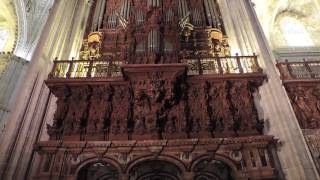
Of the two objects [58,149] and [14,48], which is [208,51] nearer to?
[58,149]

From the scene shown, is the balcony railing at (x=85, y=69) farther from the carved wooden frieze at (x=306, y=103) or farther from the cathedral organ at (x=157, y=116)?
the carved wooden frieze at (x=306, y=103)

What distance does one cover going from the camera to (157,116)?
661 centimetres

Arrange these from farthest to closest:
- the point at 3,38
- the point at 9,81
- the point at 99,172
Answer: the point at 3,38, the point at 9,81, the point at 99,172

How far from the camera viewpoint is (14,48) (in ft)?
45.3

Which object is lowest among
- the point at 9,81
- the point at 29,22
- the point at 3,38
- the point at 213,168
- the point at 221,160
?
the point at 221,160

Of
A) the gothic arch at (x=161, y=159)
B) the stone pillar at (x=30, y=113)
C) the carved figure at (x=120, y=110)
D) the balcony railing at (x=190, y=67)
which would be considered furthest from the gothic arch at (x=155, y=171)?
the balcony railing at (x=190, y=67)

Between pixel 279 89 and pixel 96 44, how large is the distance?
18.2 feet

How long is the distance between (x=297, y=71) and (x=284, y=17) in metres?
6.61

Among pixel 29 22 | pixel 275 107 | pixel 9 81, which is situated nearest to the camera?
pixel 275 107

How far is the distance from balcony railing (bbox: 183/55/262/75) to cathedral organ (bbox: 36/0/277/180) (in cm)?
3

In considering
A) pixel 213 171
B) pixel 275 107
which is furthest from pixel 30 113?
pixel 275 107

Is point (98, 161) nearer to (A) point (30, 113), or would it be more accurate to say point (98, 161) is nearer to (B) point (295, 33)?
(A) point (30, 113)

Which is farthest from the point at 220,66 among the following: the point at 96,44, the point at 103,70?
the point at 96,44

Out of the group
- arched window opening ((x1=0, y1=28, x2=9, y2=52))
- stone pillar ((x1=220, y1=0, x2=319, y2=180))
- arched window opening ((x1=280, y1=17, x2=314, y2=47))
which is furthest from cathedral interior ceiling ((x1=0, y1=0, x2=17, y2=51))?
arched window opening ((x1=280, y1=17, x2=314, y2=47))
